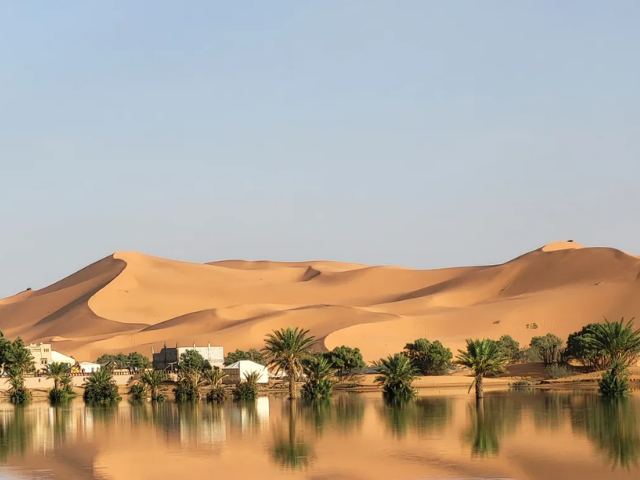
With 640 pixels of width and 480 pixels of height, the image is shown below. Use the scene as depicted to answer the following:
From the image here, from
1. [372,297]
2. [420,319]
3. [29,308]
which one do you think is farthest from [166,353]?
[29,308]

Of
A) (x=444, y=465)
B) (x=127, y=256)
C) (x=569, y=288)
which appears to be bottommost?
(x=444, y=465)

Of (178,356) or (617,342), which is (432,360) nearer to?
(617,342)

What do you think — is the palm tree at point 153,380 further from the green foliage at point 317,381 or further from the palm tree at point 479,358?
the palm tree at point 479,358

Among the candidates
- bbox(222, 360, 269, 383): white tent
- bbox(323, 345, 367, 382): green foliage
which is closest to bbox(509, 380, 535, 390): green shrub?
bbox(323, 345, 367, 382): green foliage

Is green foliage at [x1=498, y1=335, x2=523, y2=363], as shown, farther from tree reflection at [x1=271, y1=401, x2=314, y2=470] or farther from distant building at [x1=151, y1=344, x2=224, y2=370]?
tree reflection at [x1=271, y1=401, x2=314, y2=470]

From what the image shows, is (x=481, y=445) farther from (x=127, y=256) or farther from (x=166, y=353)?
(x=127, y=256)

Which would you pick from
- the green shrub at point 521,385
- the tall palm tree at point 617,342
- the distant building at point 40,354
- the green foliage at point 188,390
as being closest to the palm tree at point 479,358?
the tall palm tree at point 617,342

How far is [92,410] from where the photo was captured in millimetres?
52125

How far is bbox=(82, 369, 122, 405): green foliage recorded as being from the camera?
58375 millimetres

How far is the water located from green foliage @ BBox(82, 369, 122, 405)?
7369 millimetres

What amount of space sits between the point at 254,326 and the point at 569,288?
31.8 m

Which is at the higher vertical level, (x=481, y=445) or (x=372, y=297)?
(x=372, y=297)

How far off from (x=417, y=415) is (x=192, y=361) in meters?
32.3

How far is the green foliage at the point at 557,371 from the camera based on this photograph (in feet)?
217
